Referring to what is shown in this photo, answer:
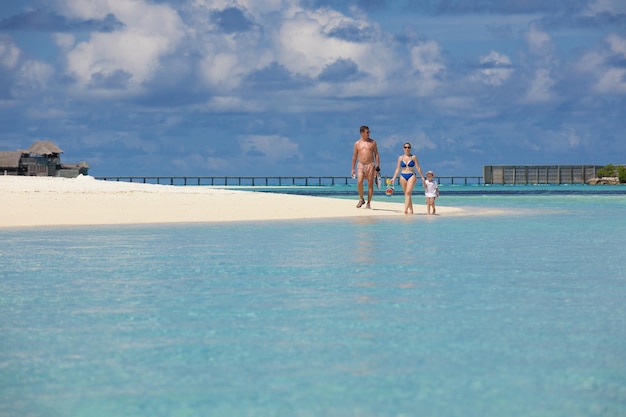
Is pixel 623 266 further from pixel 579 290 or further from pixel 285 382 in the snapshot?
pixel 285 382

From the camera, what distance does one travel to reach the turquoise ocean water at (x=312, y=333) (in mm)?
5387

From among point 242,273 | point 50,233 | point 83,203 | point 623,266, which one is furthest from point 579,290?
point 83,203

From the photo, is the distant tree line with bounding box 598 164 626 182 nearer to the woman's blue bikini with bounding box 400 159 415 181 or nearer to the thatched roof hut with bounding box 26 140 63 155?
the thatched roof hut with bounding box 26 140 63 155

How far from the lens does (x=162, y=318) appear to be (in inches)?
320

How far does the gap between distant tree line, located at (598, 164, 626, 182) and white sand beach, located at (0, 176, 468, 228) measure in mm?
157948

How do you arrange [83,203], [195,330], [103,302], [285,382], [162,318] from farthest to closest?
[83,203] → [103,302] → [162,318] → [195,330] → [285,382]

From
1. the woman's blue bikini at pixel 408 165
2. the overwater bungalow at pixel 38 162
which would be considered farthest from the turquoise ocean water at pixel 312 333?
the overwater bungalow at pixel 38 162

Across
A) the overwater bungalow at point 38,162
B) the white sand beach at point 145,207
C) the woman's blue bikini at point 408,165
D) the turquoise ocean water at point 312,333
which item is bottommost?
the turquoise ocean water at point 312,333

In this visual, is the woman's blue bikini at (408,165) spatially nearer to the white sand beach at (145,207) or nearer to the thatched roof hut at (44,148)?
the white sand beach at (145,207)

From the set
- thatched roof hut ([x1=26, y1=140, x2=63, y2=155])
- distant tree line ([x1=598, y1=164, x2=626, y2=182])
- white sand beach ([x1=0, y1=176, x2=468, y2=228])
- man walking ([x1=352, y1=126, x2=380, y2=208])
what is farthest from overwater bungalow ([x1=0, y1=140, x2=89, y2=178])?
distant tree line ([x1=598, y1=164, x2=626, y2=182])

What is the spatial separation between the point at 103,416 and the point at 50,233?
47.8 feet

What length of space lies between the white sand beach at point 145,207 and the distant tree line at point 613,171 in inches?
6218

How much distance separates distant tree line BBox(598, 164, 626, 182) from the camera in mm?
180575

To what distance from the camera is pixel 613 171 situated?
625 ft
